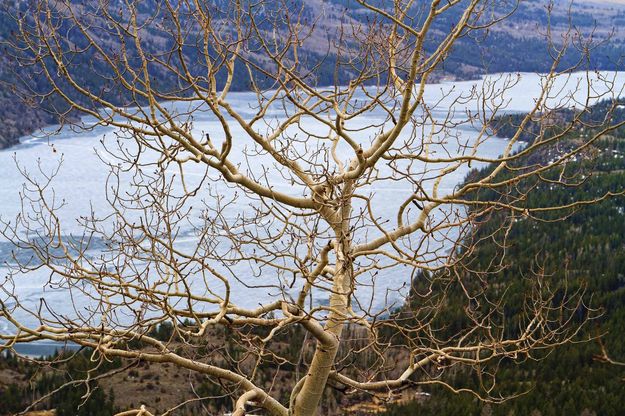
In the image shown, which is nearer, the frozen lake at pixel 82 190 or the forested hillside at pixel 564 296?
the forested hillside at pixel 564 296

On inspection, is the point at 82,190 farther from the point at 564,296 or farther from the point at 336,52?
the point at 564,296

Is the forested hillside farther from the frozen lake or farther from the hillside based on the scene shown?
the hillside

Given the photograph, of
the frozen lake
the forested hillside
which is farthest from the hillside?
the forested hillside

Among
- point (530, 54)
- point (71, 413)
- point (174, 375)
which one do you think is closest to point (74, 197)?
point (174, 375)

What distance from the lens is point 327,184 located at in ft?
17.2

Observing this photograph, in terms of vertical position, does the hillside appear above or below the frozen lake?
above

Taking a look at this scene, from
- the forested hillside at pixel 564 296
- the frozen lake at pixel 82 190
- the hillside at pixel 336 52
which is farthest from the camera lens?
the hillside at pixel 336 52

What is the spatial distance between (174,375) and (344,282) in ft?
Result: 28.6

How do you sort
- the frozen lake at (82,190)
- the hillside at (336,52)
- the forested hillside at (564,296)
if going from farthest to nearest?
the hillside at (336,52), the frozen lake at (82,190), the forested hillside at (564,296)

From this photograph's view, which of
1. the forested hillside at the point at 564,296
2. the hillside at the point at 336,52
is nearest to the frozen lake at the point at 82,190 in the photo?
the forested hillside at the point at 564,296

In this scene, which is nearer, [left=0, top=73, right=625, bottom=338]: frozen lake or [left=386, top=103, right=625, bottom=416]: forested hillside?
[left=386, top=103, right=625, bottom=416]: forested hillside

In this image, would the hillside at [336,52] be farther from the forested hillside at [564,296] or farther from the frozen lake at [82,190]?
the forested hillside at [564,296]

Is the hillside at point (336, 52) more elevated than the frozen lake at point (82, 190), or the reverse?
the hillside at point (336, 52)

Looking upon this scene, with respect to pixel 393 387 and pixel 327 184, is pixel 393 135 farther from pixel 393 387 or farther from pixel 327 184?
pixel 393 387
